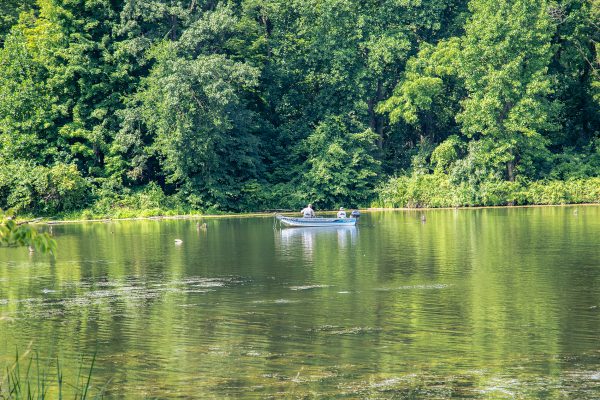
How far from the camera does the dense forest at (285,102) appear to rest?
67.6 metres

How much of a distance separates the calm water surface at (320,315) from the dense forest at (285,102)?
71.8ft

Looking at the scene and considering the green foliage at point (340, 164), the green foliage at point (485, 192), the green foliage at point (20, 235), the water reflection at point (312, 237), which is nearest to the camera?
the green foliage at point (20, 235)

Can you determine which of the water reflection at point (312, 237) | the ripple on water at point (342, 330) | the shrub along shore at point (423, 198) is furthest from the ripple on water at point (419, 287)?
the shrub along shore at point (423, 198)

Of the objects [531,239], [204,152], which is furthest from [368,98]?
[531,239]

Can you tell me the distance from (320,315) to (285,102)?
52.5 metres

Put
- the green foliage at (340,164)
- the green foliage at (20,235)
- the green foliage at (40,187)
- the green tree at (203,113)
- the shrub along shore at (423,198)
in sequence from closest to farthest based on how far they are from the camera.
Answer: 1. the green foliage at (20,235)
2. the green tree at (203,113)
3. the green foliage at (40,187)
4. the shrub along shore at (423,198)
5. the green foliage at (340,164)

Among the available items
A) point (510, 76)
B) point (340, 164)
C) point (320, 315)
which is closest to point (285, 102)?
point (340, 164)

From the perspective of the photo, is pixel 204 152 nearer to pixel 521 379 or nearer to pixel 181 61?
pixel 181 61

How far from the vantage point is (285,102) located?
3007 inches

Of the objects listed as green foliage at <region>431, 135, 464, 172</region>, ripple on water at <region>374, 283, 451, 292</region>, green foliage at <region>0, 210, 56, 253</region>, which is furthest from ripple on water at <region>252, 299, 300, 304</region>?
green foliage at <region>431, 135, 464, 172</region>

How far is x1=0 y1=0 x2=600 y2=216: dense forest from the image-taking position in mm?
67562

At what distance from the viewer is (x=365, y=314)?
2503 cm

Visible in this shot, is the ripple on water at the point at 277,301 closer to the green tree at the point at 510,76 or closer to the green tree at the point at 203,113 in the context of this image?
the green tree at the point at 203,113

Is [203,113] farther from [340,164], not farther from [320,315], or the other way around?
[320,315]
